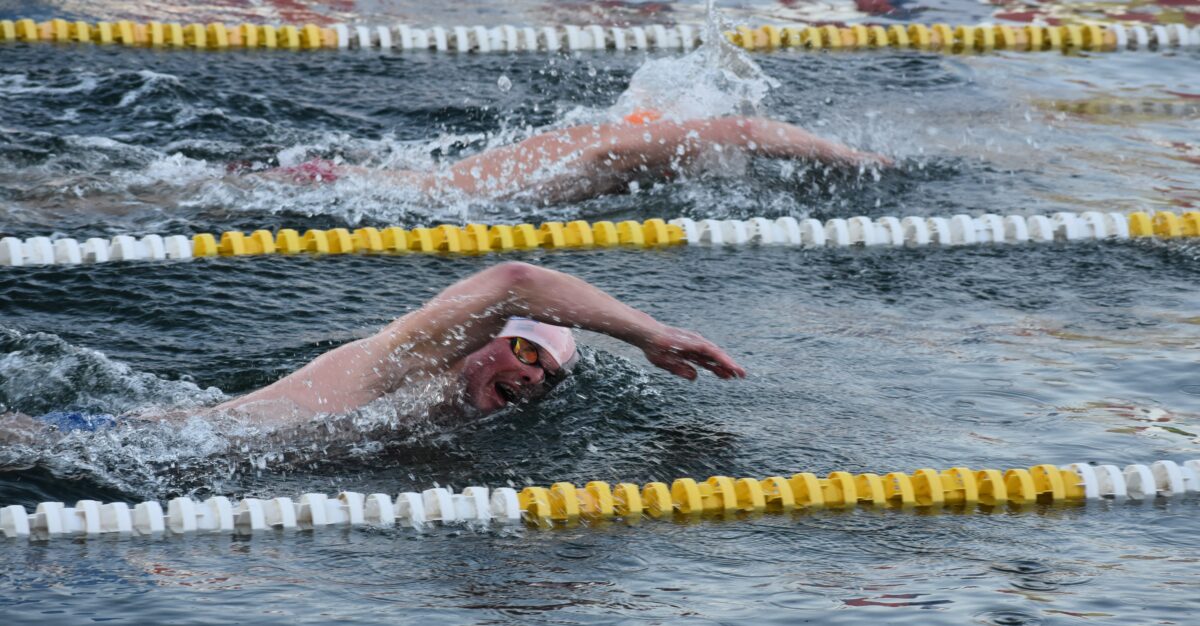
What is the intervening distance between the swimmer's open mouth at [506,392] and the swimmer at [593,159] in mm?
1924

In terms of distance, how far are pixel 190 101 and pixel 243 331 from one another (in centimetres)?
246

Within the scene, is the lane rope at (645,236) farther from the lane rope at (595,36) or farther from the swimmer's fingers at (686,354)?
the lane rope at (595,36)

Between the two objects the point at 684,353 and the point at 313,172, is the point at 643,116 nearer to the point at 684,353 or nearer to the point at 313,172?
the point at 313,172

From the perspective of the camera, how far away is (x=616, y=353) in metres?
4.62

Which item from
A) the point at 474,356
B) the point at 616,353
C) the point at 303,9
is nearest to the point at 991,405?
the point at 616,353

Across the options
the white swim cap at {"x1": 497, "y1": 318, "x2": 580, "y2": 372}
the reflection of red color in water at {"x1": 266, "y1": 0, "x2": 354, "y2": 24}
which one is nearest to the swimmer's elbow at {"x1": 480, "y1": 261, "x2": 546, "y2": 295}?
the white swim cap at {"x1": 497, "y1": 318, "x2": 580, "y2": 372}

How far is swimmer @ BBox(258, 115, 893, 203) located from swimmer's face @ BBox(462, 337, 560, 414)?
6.37 feet

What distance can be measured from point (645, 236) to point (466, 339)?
1.97 meters

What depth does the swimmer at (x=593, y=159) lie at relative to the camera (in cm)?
590

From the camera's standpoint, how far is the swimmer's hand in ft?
11.8

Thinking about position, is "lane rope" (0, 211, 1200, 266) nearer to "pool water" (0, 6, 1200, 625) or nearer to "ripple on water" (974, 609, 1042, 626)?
"pool water" (0, 6, 1200, 625)

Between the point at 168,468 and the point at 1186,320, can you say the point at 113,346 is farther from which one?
the point at 1186,320

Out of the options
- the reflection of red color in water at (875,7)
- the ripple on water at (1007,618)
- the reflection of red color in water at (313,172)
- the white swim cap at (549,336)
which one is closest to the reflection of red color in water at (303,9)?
the reflection of red color in water at (313,172)

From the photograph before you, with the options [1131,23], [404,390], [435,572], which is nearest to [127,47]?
[404,390]
